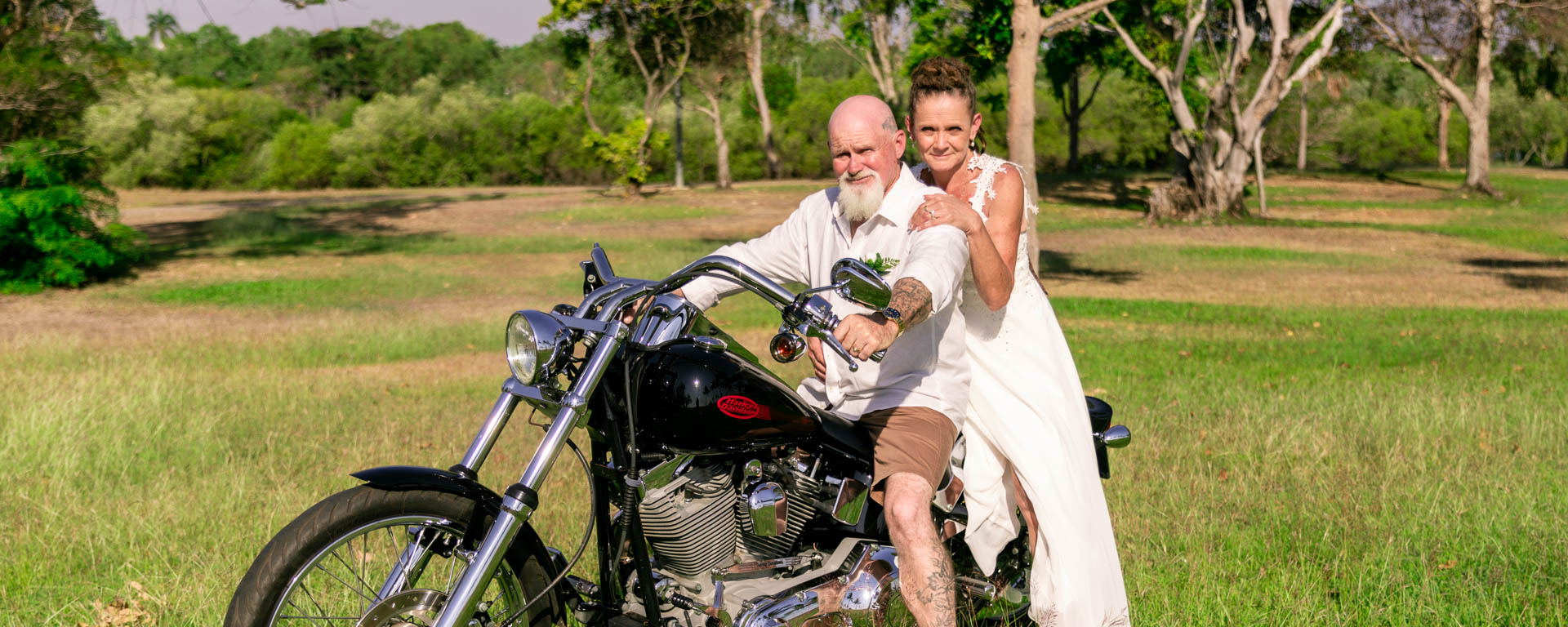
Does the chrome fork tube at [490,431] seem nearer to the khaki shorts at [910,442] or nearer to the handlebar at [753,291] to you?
the handlebar at [753,291]

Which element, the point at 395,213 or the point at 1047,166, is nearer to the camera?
the point at 395,213

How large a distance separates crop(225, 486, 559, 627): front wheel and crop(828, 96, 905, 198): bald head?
4.86 ft

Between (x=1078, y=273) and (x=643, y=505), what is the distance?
56.4 ft

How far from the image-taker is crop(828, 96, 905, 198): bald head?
353 cm

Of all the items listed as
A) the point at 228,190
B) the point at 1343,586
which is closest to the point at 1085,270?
the point at 1343,586

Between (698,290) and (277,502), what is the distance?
123 inches

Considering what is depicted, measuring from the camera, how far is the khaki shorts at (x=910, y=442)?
3543 millimetres

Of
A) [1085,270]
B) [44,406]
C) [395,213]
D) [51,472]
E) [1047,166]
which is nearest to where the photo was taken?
[51,472]

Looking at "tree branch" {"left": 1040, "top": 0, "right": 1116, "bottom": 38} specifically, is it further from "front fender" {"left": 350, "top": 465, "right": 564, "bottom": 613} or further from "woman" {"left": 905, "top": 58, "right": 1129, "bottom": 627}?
"front fender" {"left": 350, "top": 465, "right": 564, "bottom": 613}

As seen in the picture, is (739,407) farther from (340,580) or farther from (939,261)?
(340,580)

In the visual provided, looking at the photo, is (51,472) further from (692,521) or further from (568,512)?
(692,521)

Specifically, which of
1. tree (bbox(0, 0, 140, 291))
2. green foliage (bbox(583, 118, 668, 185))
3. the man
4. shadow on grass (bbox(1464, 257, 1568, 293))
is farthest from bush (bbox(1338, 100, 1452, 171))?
the man

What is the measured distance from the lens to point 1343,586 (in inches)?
186

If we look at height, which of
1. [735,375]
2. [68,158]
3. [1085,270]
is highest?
[68,158]
